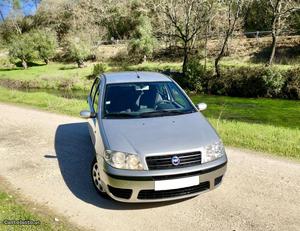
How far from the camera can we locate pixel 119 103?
542 cm

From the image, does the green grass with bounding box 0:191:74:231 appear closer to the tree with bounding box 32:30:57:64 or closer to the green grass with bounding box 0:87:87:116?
the green grass with bounding box 0:87:87:116

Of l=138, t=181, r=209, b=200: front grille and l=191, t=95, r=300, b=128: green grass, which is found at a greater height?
l=138, t=181, r=209, b=200: front grille

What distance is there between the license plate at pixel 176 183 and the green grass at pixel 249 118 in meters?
3.50

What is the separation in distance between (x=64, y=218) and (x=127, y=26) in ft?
162

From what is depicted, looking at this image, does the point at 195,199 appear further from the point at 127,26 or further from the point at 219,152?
the point at 127,26

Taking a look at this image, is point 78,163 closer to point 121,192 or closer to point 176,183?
point 121,192

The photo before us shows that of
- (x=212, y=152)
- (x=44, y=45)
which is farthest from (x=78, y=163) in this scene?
(x=44, y=45)

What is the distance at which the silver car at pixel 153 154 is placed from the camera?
13.6ft

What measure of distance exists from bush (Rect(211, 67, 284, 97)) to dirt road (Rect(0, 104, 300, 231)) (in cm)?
1499

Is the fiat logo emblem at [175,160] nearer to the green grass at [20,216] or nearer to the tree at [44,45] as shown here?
the green grass at [20,216]

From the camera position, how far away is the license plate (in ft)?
13.5

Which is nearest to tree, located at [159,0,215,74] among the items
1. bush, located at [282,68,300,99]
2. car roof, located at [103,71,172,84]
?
bush, located at [282,68,300,99]

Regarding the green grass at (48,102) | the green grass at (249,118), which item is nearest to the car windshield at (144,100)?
the green grass at (249,118)

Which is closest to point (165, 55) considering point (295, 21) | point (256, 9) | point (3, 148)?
point (256, 9)
